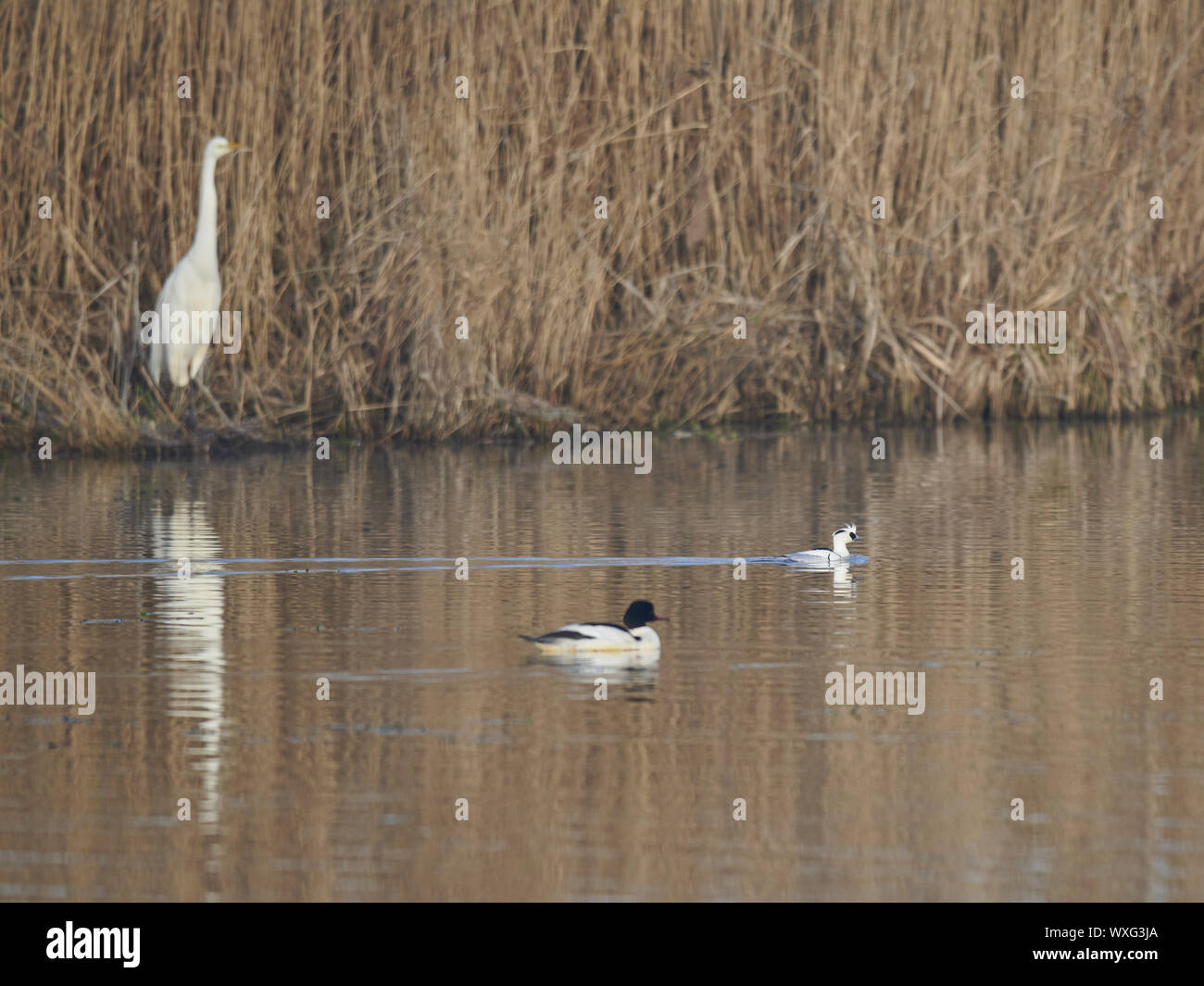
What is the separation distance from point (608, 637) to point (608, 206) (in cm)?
1125

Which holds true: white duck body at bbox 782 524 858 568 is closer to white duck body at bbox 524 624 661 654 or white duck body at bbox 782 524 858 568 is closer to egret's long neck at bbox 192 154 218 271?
white duck body at bbox 524 624 661 654

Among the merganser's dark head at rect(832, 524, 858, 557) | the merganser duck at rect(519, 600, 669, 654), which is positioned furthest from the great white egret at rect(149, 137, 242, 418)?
the merganser duck at rect(519, 600, 669, 654)

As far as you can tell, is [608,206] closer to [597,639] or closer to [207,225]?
[207,225]

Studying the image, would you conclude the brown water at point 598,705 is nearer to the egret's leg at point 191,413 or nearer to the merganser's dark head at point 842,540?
the merganser's dark head at point 842,540

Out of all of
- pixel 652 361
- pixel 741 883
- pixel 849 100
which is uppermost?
pixel 849 100

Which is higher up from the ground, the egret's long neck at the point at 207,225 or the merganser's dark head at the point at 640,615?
the egret's long neck at the point at 207,225

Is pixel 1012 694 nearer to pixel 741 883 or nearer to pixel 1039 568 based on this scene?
pixel 741 883

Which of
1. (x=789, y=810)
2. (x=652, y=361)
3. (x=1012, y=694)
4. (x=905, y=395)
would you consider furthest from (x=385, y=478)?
(x=789, y=810)

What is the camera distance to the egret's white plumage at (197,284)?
1784 cm

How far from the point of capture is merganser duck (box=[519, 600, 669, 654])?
355 inches

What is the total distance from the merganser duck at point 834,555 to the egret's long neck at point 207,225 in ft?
23.5

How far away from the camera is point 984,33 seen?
20938mm

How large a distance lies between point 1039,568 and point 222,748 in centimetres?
540

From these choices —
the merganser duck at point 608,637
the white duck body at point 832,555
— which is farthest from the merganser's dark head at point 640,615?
the white duck body at point 832,555
